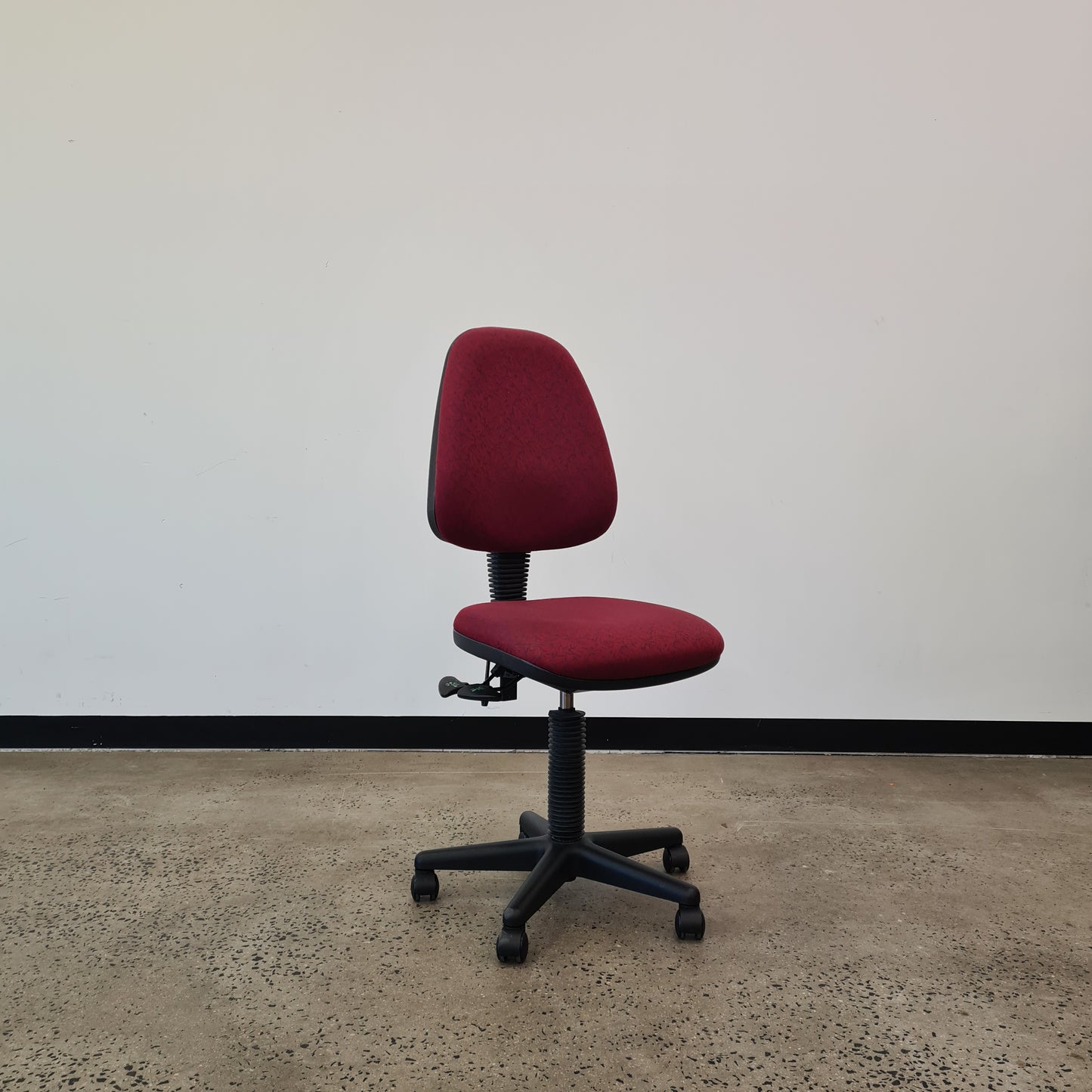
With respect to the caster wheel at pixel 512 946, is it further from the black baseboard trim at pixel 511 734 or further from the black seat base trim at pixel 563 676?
the black baseboard trim at pixel 511 734

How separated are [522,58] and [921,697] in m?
2.32

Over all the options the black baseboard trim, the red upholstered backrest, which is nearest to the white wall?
the black baseboard trim

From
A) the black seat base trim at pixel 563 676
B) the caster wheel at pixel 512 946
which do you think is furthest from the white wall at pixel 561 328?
the caster wheel at pixel 512 946

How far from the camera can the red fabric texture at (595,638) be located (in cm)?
124

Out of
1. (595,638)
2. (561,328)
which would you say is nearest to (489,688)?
(595,638)

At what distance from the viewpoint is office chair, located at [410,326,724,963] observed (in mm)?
1292

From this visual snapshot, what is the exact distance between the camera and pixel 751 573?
2.51 metres

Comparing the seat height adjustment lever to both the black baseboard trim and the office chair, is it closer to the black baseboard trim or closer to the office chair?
the office chair

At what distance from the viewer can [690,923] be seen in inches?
54.6

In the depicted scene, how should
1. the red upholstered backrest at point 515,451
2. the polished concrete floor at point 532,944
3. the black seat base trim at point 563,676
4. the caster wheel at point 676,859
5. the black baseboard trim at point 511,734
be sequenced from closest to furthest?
the polished concrete floor at point 532,944 → the black seat base trim at point 563,676 → the red upholstered backrest at point 515,451 → the caster wheel at point 676,859 → the black baseboard trim at point 511,734

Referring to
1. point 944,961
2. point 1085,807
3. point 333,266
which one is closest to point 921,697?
point 1085,807

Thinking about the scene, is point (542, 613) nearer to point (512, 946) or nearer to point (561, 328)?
point (512, 946)

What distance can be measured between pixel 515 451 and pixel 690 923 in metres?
0.93

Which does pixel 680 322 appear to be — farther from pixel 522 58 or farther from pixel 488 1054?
pixel 488 1054
